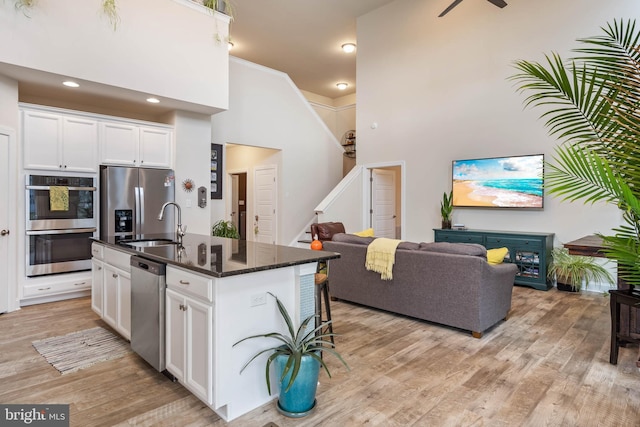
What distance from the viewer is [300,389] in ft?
6.75

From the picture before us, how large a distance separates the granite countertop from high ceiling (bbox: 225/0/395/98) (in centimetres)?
578

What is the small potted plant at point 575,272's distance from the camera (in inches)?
194

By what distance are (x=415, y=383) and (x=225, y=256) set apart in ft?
5.14

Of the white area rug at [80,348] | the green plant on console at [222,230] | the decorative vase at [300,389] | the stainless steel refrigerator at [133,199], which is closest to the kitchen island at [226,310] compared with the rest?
the decorative vase at [300,389]

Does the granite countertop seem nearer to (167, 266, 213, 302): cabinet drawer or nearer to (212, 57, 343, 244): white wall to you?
(167, 266, 213, 302): cabinet drawer

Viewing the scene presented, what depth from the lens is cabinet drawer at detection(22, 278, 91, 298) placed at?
4203 mm

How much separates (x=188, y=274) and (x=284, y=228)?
588cm

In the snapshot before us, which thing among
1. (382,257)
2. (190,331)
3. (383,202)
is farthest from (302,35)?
(190,331)

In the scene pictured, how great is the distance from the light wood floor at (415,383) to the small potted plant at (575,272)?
1.53 m

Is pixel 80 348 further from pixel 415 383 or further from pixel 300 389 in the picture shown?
pixel 415 383

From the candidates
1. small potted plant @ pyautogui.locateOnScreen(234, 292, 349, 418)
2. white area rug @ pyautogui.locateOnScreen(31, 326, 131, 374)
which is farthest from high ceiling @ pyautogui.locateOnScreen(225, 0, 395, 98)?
small potted plant @ pyautogui.locateOnScreen(234, 292, 349, 418)

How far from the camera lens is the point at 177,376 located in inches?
89.0

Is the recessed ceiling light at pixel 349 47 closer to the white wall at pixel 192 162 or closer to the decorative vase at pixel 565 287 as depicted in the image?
the white wall at pixel 192 162

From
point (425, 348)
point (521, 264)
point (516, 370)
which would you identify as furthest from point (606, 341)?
point (521, 264)
